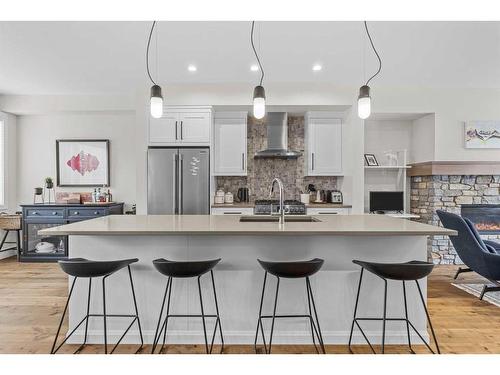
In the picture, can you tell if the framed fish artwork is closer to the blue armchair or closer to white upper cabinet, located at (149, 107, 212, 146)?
white upper cabinet, located at (149, 107, 212, 146)

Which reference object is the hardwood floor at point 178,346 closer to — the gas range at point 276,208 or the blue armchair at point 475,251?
the blue armchair at point 475,251

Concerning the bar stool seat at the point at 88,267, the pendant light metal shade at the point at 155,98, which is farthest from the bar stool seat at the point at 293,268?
the pendant light metal shade at the point at 155,98

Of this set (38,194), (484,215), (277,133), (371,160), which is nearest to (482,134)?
(484,215)

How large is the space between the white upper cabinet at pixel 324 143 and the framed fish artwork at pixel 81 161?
344cm

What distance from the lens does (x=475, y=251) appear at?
342 cm

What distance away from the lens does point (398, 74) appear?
4.21m

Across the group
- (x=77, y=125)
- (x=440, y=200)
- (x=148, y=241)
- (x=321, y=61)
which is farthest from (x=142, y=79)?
(x=440, y=200)

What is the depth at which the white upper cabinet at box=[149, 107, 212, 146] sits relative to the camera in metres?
4.65

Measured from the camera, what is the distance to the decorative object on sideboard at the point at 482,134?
4.70 m
